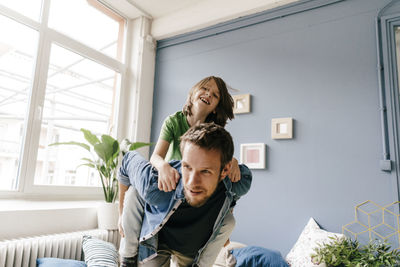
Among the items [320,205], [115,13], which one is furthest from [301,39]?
[115,13]

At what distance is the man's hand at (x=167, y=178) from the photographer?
99 cm

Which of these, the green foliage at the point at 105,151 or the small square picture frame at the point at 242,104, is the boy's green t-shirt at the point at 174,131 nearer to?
the green foliage at the point at 105,151

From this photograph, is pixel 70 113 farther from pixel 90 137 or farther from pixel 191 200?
pixel 191 200

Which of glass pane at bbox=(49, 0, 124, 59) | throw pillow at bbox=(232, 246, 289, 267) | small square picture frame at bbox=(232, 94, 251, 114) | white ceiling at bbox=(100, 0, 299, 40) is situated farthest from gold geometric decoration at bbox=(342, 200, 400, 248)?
glass pane at bbox=(49, 0, 124, 59)

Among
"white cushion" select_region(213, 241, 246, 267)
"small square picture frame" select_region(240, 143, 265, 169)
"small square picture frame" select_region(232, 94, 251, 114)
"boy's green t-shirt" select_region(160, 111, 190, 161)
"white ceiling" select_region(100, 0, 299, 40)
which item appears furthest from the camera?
"white ceiling" select_region(100, 0, 299, 40)

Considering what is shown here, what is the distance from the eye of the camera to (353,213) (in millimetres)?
2283

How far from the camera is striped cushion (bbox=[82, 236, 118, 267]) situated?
6.20 ft

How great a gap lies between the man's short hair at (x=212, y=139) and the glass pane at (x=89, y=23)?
2.62 metres

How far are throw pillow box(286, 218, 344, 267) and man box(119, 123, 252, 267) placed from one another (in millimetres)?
1257

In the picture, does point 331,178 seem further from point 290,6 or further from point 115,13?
point 115,13

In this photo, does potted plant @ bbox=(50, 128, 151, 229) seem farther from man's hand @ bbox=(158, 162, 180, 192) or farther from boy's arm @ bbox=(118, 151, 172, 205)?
man's hand @ bbox=(158, 162, 180, 192)

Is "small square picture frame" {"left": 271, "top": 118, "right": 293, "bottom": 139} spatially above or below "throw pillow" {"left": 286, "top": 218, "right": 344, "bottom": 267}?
above

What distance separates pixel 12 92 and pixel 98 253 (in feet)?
5.18

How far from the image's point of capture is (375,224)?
7.18 ft
